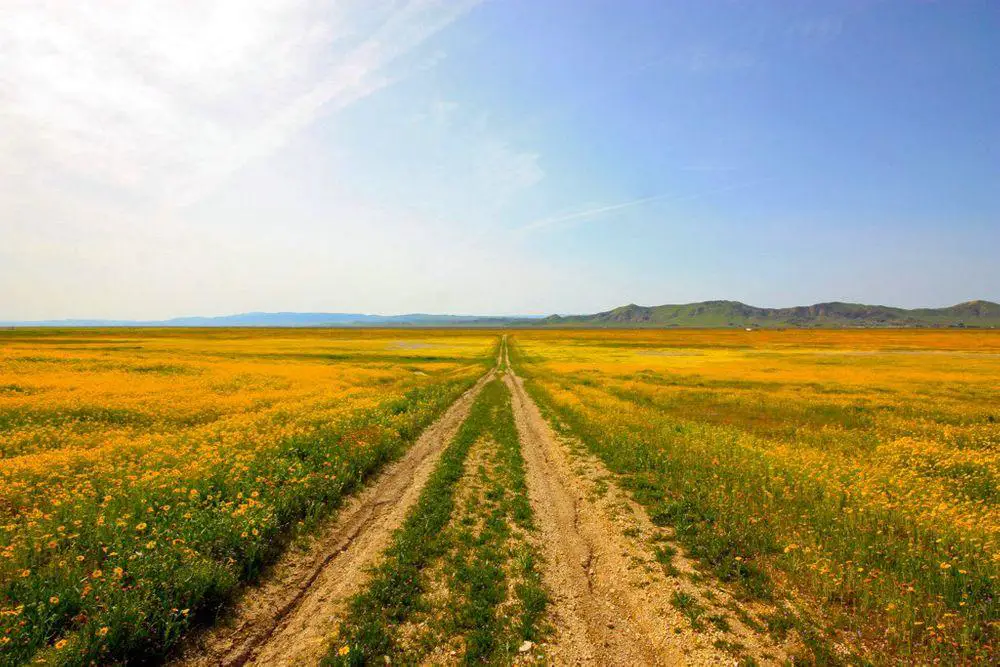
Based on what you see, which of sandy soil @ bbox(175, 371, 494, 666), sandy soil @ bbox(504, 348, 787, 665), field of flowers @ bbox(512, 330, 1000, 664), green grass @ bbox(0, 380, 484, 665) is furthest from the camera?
field of flowers @ bbox(512, 330, 1000, 664)

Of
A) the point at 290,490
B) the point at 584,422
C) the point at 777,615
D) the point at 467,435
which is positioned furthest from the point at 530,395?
the point at 777,615

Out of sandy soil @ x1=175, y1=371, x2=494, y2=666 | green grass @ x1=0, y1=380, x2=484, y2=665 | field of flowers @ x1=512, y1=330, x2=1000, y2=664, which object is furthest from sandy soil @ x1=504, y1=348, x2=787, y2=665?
green grass @ x1=0, y1=380, x2=484, y2=665

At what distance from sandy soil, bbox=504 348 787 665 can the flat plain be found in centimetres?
5

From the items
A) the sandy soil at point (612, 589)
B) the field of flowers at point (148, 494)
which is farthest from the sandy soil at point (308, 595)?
the sandy soil at point (612, 589)

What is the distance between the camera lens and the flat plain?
611 cm

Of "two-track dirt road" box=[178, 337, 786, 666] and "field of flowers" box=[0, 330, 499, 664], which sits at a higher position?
"field of flowers" box=[0, 330, 499, 664]

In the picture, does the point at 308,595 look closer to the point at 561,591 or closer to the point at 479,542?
the point at 479,542

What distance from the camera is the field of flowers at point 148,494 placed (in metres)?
6.01

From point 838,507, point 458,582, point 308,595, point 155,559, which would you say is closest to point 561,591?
point 458,582

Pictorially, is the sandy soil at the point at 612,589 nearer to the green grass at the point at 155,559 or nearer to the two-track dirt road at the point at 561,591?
the two-track dirt road at the point at 561,591

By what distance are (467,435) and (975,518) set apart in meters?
16.7

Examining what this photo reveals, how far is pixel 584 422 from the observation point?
69.4 ft

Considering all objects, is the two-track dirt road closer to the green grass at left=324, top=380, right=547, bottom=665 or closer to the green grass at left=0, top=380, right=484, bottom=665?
the green grass at left=324, top=380, right=547, bottom=665

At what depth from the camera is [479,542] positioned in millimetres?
9359
